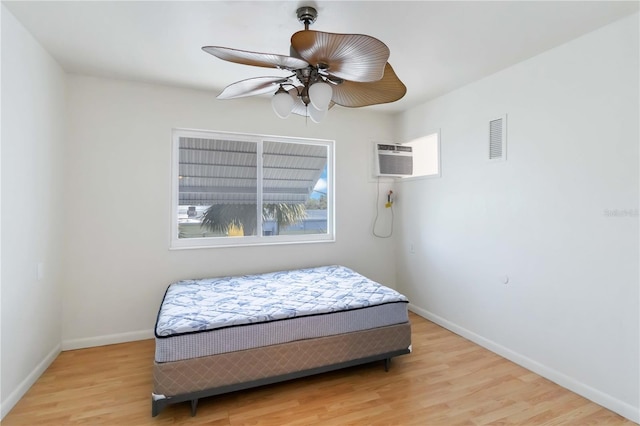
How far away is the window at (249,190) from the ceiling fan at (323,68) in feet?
4.76

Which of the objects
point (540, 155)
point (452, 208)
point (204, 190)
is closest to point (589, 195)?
point (540, 155)

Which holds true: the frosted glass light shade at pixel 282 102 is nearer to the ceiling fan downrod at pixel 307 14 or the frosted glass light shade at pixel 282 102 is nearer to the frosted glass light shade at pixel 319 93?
the frosted glass light shade at pixel 319 93

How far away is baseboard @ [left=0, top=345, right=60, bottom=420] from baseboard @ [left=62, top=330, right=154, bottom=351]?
0.13m

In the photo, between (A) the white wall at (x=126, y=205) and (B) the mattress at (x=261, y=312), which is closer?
(B) the mattress at (x=261, y=312)

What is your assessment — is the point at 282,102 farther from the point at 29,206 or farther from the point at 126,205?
the point at 126,205

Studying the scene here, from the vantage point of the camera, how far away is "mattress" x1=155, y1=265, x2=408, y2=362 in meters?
2.03

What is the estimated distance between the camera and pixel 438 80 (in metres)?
3.03

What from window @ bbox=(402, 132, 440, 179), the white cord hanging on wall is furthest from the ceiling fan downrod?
the white cord hanging on wall

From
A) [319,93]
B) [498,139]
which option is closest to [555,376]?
[498,139]

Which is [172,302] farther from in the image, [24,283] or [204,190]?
[204,190]

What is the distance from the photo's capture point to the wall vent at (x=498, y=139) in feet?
9.08

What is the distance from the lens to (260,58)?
1563 mm

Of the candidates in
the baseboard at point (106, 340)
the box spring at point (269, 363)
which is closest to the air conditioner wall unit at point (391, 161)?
the box spring at point (269, 363)

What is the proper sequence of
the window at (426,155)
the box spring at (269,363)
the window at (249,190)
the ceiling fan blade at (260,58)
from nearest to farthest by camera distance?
1. the ceiling fan blade at (260,58)
2. the box spring at (269,363)
3. the window at (249,190)
4. the window at (426,155)
